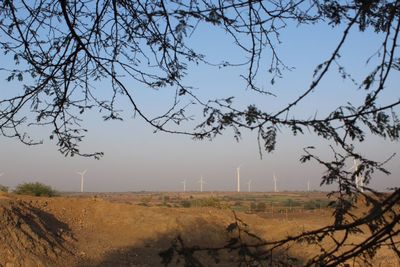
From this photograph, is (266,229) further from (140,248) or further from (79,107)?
(79,107)

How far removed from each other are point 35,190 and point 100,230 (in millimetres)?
11269

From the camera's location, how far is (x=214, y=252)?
5.52 ft

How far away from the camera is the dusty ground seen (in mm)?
14492

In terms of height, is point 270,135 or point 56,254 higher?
point 270,135

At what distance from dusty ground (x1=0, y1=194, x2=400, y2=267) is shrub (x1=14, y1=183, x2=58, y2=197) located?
8.02m

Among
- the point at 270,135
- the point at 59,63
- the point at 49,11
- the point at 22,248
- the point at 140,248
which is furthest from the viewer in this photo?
the point at 140,248

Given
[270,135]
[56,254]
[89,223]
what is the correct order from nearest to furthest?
[270,135], [56,254], [89,223]

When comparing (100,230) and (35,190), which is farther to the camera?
(35,190)

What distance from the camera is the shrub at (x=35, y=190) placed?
29.8 metres

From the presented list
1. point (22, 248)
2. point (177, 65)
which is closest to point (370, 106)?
point (177, 65)

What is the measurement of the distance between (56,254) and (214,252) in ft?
47.5

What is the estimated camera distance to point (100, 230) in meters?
20.2

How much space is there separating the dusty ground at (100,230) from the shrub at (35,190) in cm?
802

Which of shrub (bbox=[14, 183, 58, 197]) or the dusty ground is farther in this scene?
shrub (bbox=[14, 183, 58, 197])
